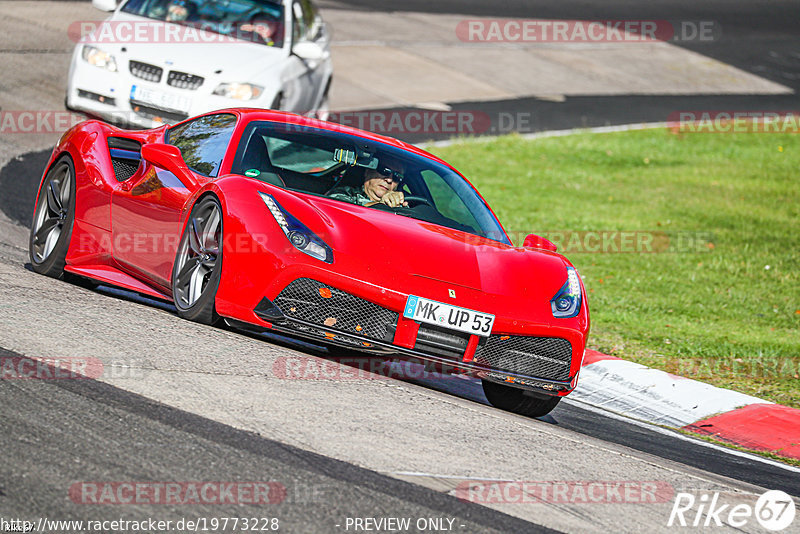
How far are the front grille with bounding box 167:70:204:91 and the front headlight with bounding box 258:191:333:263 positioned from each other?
6.24 metres

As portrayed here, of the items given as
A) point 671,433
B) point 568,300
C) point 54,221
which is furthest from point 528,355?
point 54,221

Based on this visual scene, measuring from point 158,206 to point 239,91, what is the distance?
5.52m

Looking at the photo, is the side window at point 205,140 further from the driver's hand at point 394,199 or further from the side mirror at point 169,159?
the driver's hand at point 394,199

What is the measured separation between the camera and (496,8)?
2966 cm

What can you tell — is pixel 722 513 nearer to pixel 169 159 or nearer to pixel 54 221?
pixel 169 159

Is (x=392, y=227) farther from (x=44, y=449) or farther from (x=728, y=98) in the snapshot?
(x=728, y=98)

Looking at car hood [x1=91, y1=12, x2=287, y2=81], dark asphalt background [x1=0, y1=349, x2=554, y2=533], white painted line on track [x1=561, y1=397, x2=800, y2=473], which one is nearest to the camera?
dark asphalt background [x1=0, y1=349, x2=554, y2=533]

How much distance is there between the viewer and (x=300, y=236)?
233 inches

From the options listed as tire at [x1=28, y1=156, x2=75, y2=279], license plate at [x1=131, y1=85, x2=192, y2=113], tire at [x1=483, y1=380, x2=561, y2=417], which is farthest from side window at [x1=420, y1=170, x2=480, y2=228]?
license plate at [x1=131, y1=85, x2=192, y2=113]

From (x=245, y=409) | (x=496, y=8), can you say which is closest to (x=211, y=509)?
(x=245, y=409)

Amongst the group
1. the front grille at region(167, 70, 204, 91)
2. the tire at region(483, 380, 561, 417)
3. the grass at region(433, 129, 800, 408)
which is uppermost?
the front grille at region(167, 70, 204, 91)

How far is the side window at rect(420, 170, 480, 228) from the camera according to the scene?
7164 millimetres

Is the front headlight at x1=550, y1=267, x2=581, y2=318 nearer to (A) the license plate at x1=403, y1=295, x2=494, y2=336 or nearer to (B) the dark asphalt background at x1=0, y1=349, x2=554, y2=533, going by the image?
(A) the license plate at x1=403, y1=295, x2=494, y2=336

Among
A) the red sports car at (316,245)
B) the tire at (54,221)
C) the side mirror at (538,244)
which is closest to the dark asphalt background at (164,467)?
the red sports car at (316,245)
